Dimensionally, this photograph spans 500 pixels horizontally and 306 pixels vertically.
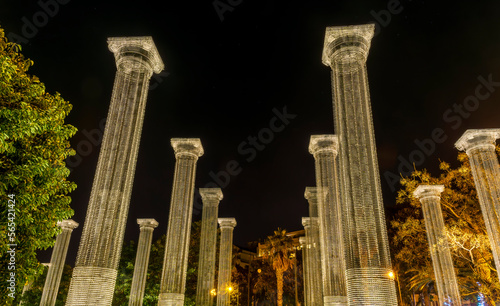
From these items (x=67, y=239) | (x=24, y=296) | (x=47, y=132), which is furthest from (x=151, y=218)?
(x=47, y=132)

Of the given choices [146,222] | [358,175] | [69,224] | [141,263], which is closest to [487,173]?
[358,175]

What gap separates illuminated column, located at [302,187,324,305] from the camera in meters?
20.6

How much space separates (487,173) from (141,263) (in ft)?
67.7

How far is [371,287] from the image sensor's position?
29.5 ft

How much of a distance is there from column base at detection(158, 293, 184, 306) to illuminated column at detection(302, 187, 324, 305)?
800 cm

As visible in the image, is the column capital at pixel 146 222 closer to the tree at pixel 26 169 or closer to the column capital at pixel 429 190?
the column capital at pixel 429 190

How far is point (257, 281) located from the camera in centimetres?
4191

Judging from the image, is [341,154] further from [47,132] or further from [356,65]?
[47,132]

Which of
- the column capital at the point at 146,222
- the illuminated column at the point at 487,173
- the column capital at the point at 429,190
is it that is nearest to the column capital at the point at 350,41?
the illuminated column at the point at 487,173

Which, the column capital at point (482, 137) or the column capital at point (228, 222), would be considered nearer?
the column capital at point (482, 137)

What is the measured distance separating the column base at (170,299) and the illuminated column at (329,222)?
6180 millimetres

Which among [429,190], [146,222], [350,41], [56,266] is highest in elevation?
[350,41]

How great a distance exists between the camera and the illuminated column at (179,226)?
15.6 meters

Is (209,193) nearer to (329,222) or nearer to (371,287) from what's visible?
(329,222)
